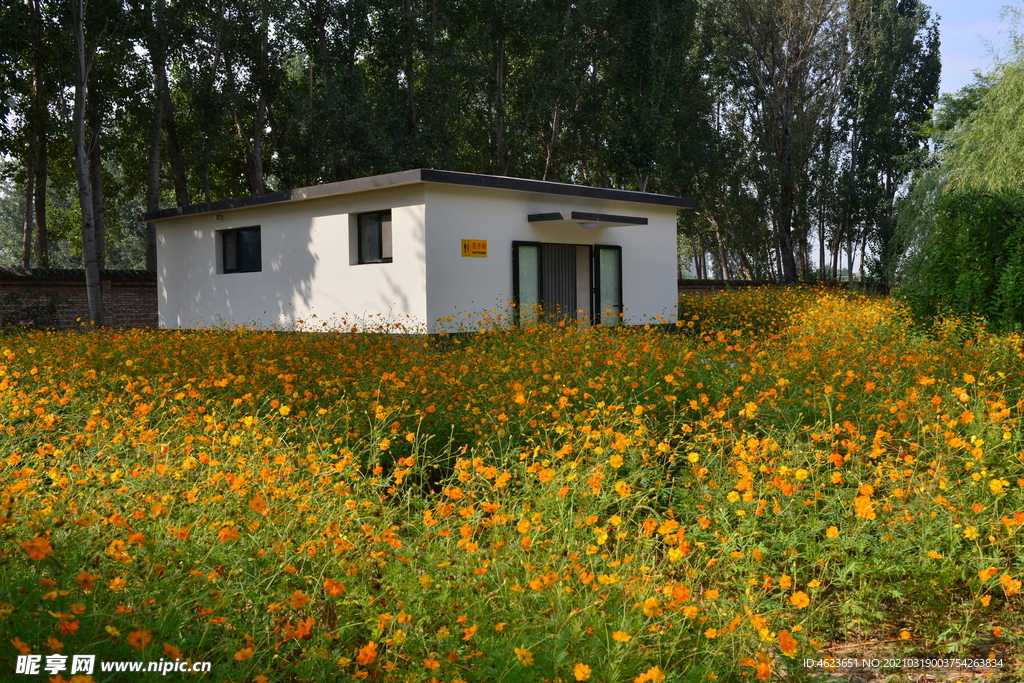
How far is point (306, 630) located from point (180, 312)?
15.9 metres

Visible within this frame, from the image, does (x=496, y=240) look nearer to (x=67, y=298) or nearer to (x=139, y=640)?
(x=67, y=298)

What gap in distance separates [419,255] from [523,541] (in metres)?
10.1

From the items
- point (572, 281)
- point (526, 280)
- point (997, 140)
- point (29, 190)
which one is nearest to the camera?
point (526, 280)

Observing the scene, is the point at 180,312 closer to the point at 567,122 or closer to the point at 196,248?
the point at 196,248

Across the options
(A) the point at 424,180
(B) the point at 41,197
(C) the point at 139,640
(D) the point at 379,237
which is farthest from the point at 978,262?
(B) the point at 41,197

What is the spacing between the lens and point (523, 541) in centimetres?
266

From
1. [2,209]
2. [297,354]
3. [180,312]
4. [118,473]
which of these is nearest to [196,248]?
[180,312]

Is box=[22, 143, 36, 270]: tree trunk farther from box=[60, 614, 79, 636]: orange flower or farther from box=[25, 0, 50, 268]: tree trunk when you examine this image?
box=[60, 614, 79, 636]: orange flower

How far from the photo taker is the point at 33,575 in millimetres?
2393

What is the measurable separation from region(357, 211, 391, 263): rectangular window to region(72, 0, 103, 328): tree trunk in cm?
520

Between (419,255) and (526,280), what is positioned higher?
(419,255)

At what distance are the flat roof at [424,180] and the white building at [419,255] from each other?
0.09 ft

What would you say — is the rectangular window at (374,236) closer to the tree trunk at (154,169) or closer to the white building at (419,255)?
the white building at (419,255)

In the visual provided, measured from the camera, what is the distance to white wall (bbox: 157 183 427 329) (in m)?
12.7
